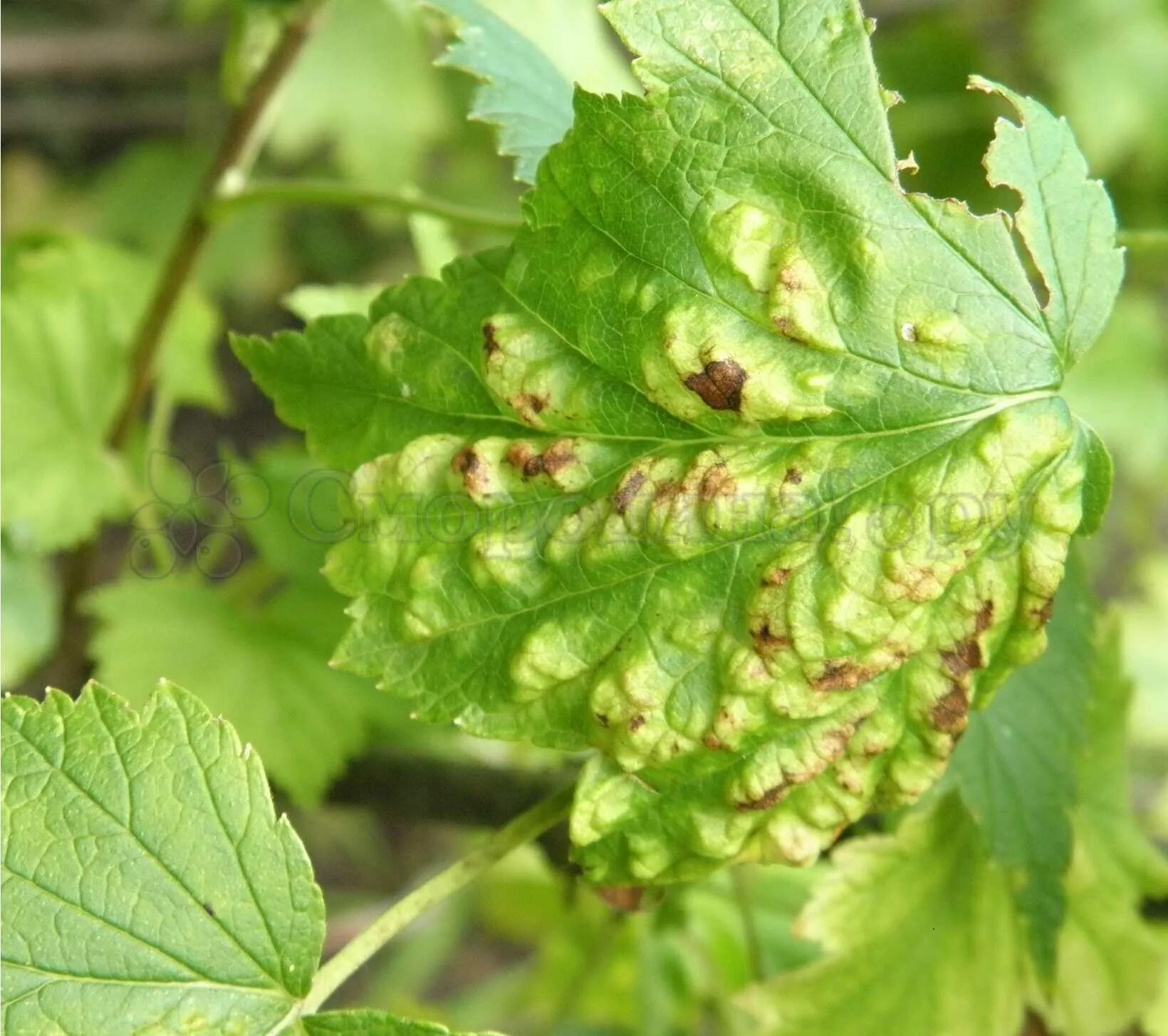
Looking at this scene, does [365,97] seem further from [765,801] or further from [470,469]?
[765,801]

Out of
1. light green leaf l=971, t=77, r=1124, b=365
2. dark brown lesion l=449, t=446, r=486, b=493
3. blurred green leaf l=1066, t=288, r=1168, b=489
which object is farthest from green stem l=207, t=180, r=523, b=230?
blurred green leaf l=1066, t=288, r=1168, b=489

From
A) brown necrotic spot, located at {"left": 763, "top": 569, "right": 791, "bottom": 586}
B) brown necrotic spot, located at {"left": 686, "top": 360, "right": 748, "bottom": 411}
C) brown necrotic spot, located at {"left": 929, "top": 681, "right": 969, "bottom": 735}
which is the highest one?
brown necrotic spot, located at {"left": 686, "top": 360, "right": 748, "bottom": 411}

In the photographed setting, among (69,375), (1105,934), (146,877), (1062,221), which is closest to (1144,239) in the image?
(1062,221)

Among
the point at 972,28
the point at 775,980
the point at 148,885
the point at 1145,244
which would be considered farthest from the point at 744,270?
the point at 972,28

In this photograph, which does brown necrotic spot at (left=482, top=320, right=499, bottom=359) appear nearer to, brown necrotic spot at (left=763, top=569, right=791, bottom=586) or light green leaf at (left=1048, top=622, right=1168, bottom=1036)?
brown necrotic spot at (left=763, top=569, right=791, bottom=586)

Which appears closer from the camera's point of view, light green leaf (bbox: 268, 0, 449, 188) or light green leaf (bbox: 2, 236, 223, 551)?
light green leaf (bbox: 2, 236, 223, 551)

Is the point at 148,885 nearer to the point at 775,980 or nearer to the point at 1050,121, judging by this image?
the point at 775,980
